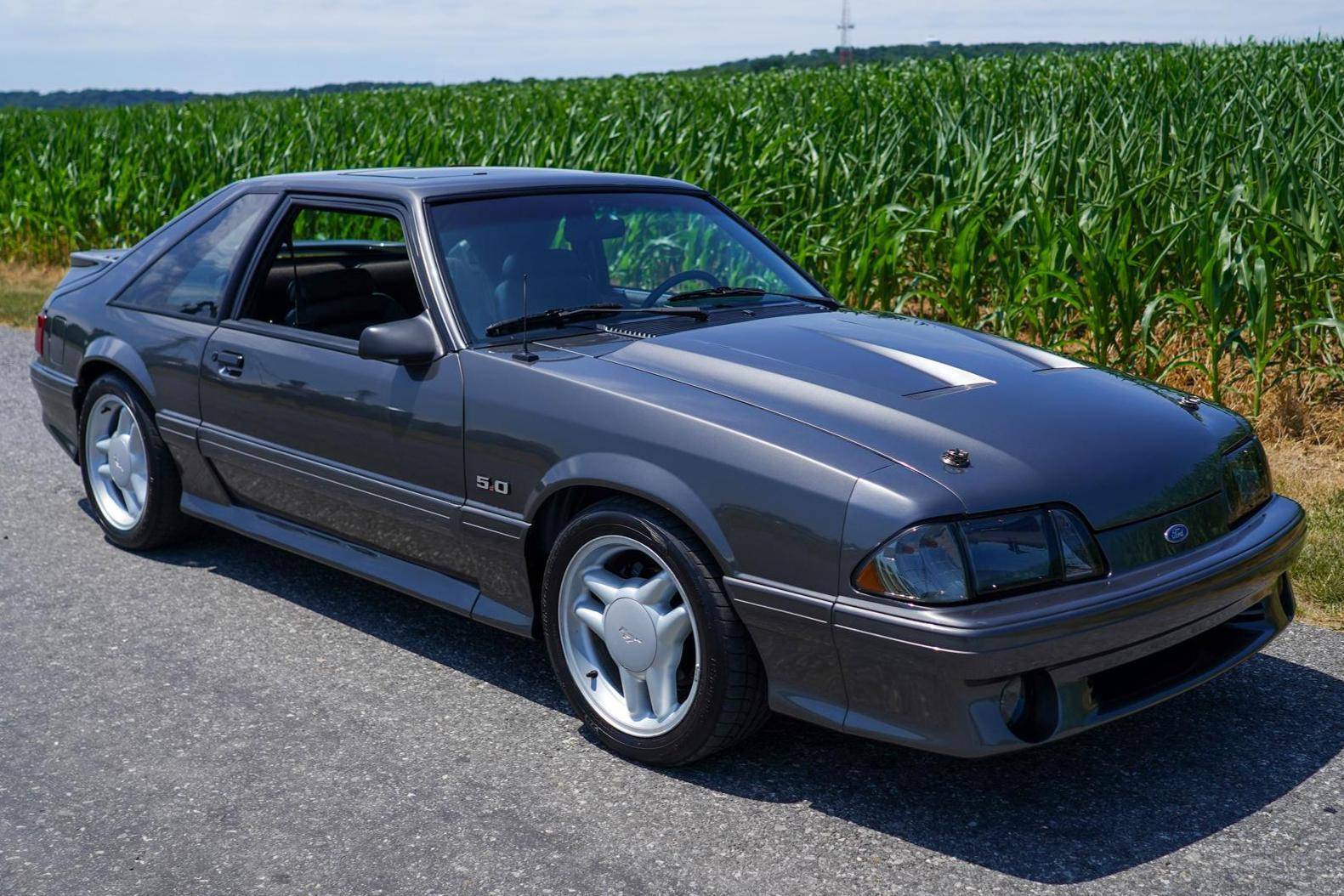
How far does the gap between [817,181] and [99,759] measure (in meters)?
5.97

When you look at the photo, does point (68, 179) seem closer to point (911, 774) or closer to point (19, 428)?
point (19, 428)

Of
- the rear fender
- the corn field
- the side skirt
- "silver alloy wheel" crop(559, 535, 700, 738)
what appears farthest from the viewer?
the corn field

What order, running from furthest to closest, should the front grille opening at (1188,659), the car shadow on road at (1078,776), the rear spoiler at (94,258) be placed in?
the rear spoiler at (94,258)
the front grille opening at (1188,659)
the car shadow on road at (1078,776)

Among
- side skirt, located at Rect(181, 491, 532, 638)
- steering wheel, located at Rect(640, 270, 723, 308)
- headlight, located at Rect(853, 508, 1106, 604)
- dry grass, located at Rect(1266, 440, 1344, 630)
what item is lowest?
dry grass, located at Rect(1266, 440, 1344, 630)

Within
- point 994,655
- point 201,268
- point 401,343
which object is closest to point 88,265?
point 201,268

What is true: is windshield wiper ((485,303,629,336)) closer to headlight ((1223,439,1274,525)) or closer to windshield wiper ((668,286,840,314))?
windshield wiper ((668,286,840,314))

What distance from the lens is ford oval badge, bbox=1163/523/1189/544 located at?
3127mm

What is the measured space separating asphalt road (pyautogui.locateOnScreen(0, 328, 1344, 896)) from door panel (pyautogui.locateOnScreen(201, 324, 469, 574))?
0.44 metres

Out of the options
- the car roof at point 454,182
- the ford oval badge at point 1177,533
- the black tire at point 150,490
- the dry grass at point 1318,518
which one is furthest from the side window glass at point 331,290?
the dry grass at point 1318,518

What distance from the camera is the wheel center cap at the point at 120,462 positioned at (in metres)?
5.18

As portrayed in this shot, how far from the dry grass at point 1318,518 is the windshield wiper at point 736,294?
1822 mm

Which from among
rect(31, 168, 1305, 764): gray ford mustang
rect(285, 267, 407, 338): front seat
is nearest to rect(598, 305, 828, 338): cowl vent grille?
rect(31, 168, 1305, 764): gray ford mustang

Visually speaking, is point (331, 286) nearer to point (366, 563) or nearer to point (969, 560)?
point (366, 563)

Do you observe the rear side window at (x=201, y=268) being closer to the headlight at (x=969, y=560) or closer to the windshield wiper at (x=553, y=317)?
the windshield wiper at (x=553, y=317)
